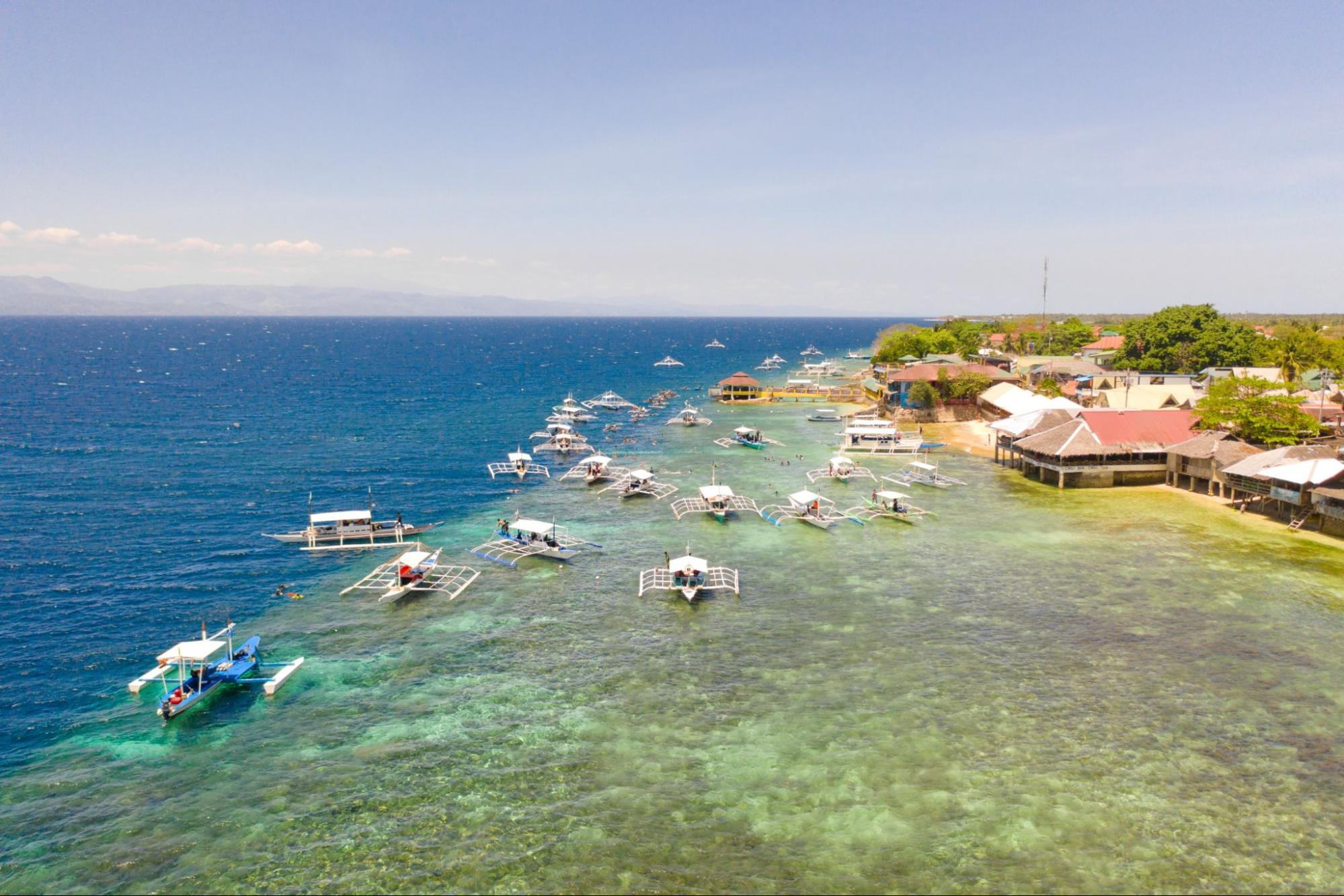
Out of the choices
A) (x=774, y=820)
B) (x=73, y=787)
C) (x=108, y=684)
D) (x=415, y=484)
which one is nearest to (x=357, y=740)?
(x=73, y=787)

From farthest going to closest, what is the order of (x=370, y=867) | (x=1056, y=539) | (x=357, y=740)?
A: (x=1056, y=539) < (x=357, y=740) < (x=370, y=867)

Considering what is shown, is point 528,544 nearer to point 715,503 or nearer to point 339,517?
point 339,517

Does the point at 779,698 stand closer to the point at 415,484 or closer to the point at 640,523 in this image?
the point at 640,523

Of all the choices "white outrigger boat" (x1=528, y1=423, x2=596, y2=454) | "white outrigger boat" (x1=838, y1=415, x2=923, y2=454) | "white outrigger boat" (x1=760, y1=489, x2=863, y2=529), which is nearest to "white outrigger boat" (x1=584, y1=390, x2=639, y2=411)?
"white outrigger boat" (x1=528, y1=423, x2=596, y2=454)

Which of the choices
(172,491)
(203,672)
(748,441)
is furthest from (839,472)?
(172,491)

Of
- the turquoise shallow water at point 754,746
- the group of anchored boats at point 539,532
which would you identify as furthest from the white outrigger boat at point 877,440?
the turquoise shallow water at point 754,746
